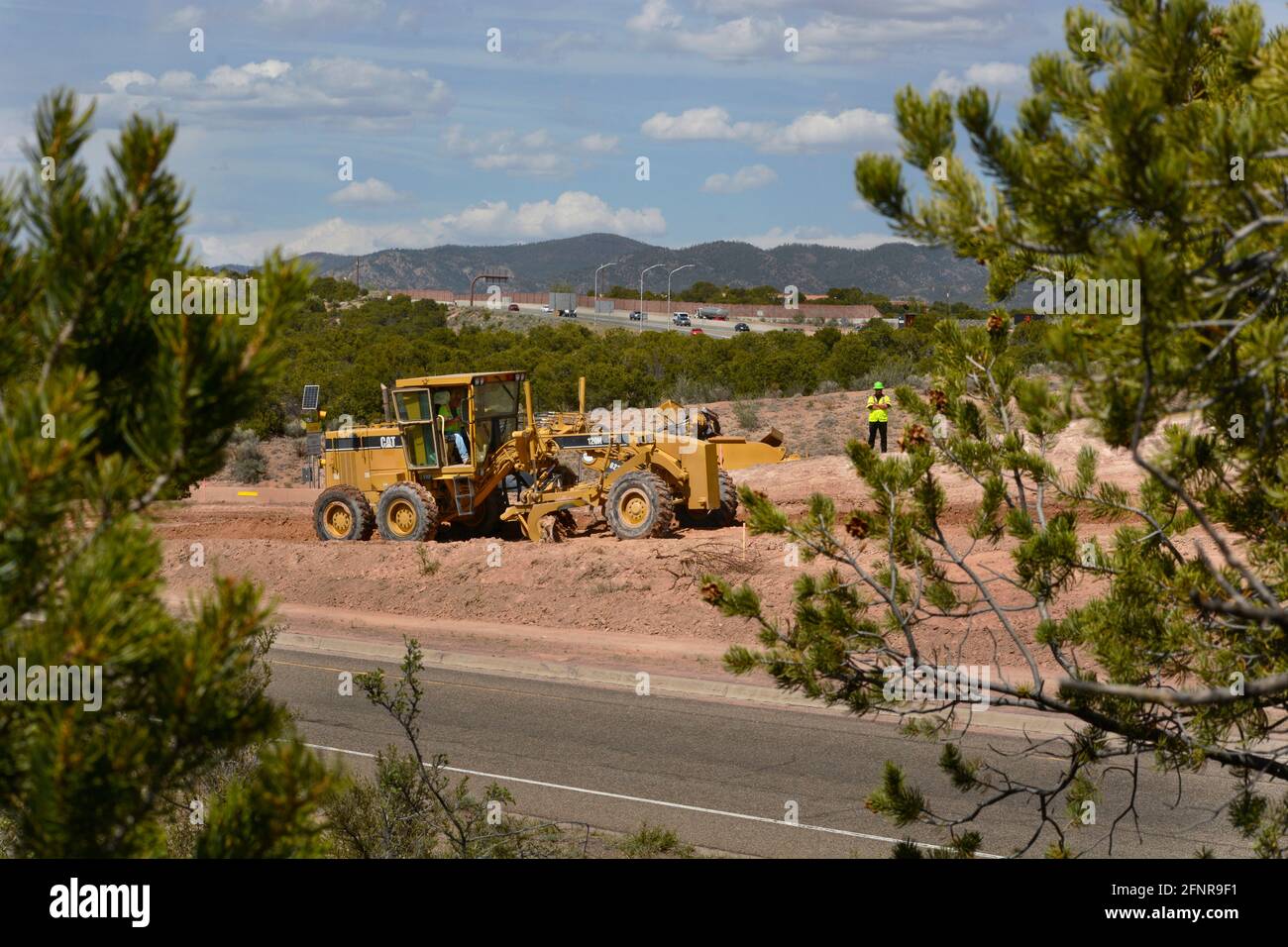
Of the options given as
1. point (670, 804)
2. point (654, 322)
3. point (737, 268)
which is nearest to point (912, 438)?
point (670, 804)

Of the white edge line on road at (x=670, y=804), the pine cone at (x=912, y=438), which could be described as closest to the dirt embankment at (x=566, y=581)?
the white edge line on road at (x=670, y=804)

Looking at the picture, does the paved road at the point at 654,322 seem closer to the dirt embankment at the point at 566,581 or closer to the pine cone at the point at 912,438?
the dirt embankment at the point at 566,581

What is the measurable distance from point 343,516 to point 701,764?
13.3 metres

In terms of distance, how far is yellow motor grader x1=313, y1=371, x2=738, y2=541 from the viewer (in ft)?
71.4

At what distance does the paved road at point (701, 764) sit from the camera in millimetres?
10422

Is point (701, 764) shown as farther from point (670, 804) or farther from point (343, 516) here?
point (343, 516)

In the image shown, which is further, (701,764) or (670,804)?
→ (701,764)

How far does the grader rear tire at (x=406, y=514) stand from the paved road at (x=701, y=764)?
5581mm

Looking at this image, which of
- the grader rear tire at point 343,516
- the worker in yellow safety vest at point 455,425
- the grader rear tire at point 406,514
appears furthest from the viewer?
the grader rear tire at point 343,516

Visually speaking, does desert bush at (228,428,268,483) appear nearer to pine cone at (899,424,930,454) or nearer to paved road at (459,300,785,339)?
pine cone at (899,424,930,454)

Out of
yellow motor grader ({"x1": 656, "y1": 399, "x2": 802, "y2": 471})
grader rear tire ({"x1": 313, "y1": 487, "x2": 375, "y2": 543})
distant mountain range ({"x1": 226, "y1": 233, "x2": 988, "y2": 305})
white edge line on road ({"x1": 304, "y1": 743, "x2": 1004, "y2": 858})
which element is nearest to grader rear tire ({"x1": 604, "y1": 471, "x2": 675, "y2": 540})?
yellow motor grader ({"x1": 656, "y1": 399, "x2": 802, "y2": 471})

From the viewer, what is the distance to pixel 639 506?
21531mm

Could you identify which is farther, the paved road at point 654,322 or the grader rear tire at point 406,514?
the paved road at point 654,322
